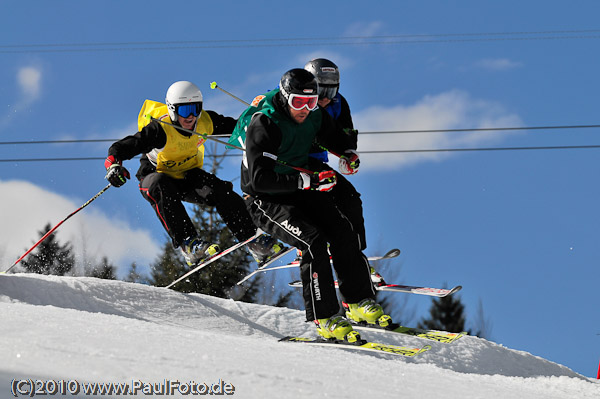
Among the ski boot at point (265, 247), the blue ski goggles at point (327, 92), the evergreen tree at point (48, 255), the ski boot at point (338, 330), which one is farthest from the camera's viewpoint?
the evergreen tree at point (48, 255)

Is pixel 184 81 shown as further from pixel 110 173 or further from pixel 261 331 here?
pixel 261 331

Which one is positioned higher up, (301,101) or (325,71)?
(325,71)

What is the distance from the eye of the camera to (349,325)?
629 centimetres

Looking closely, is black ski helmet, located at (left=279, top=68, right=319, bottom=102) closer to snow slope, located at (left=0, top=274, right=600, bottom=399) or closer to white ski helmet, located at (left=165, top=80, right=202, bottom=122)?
snow slope, located at (left=0, top=274, right=600, bottom=399)

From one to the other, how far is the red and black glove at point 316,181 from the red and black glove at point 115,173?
265cm

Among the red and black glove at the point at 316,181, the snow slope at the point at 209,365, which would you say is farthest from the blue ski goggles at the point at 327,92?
the snow slope at the point at 209,365

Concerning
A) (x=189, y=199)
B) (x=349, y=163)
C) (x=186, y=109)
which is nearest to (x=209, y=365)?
(x=349, y=163)

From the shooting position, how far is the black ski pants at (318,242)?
20.6ft

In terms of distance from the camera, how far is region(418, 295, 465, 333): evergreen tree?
32781 mm

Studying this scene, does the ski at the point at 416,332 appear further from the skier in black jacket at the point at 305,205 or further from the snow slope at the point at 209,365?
the snow slope at the point at 209,365

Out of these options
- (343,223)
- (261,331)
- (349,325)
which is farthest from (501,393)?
(261,331)

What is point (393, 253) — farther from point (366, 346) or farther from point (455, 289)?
point (366, 346)

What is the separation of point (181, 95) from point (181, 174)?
0.93 meters

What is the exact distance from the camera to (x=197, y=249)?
27.7 ft
